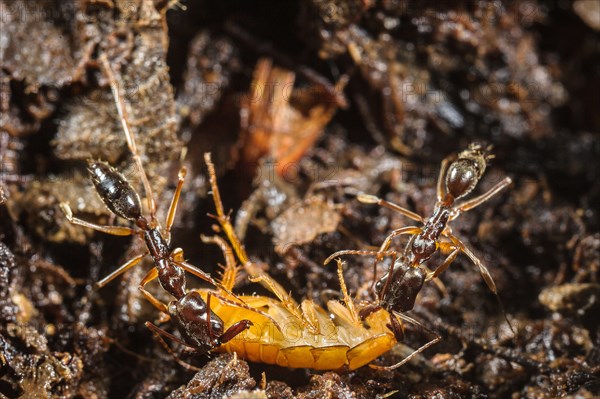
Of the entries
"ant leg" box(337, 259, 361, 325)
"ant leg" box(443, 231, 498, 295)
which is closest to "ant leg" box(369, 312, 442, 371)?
"ant leg" box(337, 259, 361, 325)

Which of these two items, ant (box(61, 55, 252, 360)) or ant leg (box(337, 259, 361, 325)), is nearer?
ant (box(61, 55, 252, 360))

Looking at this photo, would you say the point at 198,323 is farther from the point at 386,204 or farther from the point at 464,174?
the point at 464,174

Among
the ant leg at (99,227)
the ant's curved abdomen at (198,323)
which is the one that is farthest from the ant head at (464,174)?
the ant leg at (99,227)

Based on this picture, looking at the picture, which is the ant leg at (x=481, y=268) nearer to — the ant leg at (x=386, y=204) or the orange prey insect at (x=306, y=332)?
the ant leg at (x=386, y=204)

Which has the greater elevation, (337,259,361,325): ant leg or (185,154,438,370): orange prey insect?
(337,259,361,325): ant leg

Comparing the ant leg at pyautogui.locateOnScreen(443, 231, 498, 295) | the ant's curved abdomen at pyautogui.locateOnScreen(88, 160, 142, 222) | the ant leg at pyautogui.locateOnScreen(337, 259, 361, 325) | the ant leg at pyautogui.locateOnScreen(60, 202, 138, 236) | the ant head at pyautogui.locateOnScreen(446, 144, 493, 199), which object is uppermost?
the ant head at pyautogui.locateOnScreen(446, 144, 493, 199)

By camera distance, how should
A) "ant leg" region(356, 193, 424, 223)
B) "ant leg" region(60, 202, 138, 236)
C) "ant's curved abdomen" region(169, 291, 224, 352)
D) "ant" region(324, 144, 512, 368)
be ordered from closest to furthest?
"ant's curved abdomen" region(169, 291, 224, 352), "ant" region(324, 144, 512, 368), "ant leg" region(60, 202, 138, 236), "ant leg" region(356, 193, 424, 223)

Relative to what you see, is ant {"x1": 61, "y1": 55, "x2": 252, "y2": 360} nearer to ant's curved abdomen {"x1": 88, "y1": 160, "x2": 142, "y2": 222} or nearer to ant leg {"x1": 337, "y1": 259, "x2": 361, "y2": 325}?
ant's curved abdomen {"x1": 88, "y1": 160, "x2": 142, "y2": 222}
